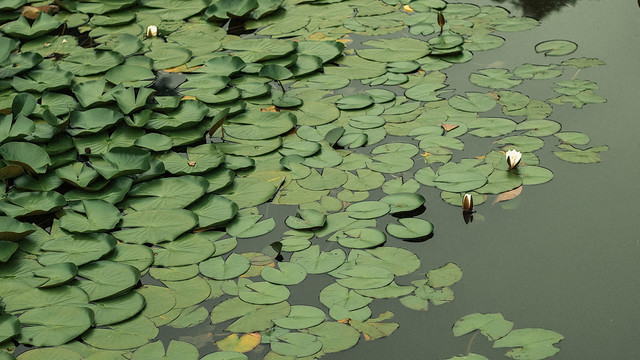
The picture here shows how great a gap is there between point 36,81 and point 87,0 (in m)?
0.97

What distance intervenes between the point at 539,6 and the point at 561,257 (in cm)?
194

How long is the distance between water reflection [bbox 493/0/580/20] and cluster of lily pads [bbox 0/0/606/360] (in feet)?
0.38

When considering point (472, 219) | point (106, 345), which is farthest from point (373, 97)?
point (106, 345)

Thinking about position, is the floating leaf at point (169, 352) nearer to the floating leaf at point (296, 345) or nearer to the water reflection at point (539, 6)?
the floating leaf at point (296, 345)

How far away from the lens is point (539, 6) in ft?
12.7

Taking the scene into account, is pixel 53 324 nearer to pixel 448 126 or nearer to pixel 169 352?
pixel 169 352

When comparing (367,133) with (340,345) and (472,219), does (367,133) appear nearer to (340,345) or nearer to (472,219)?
(472,219)

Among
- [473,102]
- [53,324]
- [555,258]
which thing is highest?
[473,102]

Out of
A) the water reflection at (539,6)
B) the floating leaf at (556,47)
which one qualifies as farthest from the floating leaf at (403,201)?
the water reflection at (539,6)

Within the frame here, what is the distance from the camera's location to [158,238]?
2475mm

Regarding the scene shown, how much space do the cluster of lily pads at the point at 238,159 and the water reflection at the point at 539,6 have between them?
115mm

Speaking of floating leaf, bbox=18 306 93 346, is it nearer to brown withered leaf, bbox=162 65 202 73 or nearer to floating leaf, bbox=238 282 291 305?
floating leaf, bbox=238 282 291 305

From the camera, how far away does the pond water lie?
6.81 feet

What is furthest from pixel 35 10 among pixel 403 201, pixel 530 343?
pixel 530 343
